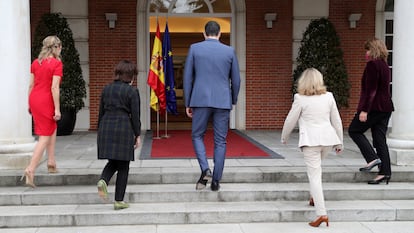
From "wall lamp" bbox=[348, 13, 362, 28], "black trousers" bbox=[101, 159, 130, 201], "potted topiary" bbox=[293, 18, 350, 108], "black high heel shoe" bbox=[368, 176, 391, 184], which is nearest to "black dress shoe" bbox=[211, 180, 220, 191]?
"black trousers" bbox=[101, 159, 130, 201]

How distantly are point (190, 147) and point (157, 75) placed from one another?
1.95 m

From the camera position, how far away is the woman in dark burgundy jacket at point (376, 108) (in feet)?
19.7

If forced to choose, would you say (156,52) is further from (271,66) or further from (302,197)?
(302,197)

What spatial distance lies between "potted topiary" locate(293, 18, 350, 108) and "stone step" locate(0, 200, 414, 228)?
5.57 metres

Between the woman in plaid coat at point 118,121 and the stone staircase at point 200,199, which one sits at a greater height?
the woman in plaid coat at point 118,121

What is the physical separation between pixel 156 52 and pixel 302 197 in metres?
5.21

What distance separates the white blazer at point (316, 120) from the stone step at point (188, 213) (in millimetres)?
930

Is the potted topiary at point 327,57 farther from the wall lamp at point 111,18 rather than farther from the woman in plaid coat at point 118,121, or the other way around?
the woman in plaid coat at point 118,121

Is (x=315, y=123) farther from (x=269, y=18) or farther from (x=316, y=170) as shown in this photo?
(x=269, y=18)

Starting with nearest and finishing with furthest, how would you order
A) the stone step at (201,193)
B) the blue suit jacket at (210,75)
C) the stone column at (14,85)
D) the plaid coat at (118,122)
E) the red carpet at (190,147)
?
the plaid coat at (118,122) → the blue suit jacket at (210,75) → the stone step at (201,193) → the stone column at (14,85) → the red carpet at (190,147)

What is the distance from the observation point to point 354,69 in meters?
12.0

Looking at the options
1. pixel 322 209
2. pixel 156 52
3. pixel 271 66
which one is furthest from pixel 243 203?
pixel 271 66

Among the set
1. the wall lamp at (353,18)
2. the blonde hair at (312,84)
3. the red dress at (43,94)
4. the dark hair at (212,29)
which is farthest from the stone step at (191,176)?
the wall lamp at (353,18)

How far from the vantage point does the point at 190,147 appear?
890 cm
